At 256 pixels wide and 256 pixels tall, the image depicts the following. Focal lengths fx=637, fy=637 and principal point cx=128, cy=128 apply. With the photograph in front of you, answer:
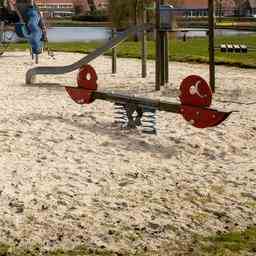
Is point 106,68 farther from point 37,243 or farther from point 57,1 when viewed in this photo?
point 57,1

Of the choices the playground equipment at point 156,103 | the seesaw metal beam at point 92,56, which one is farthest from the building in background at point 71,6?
the playground equipment at point 156,103

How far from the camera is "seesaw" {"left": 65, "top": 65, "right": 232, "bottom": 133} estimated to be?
22.0 feet

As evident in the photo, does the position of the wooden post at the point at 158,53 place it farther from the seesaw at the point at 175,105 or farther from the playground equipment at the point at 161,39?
the seesaw at the point at 175,105

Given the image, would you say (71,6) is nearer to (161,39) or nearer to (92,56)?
(92,56)

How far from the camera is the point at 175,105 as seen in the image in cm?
696

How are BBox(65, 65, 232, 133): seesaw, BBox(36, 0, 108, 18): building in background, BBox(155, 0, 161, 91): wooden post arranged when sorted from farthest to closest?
1. BBox(36, 0, 108, 18): building in background
2. BBox(155, 0, 161, 91): wooden post
3. BBox(65, 65, 232, 133): seesaw

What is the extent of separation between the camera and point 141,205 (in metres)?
4.79

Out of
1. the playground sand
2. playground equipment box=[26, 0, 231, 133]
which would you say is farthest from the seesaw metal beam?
the playground sand

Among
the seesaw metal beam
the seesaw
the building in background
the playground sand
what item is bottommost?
the playground sand

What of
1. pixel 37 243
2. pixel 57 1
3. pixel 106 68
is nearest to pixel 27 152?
pixel 37 243

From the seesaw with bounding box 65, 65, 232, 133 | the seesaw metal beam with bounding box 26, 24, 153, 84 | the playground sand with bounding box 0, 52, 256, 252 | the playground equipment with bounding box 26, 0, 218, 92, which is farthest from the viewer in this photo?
the seesaw metal beam with bounding box 26, 24, 153, 84

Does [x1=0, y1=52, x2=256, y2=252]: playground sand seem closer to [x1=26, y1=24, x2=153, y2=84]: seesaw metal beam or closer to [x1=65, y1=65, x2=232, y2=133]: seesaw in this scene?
[x1=65, y1=65, x2=232, y2=133]: seesaw

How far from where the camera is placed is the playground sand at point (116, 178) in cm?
432

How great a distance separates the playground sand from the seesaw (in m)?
0.20
